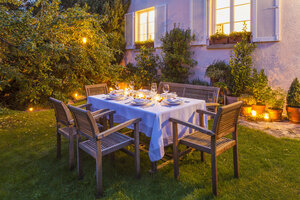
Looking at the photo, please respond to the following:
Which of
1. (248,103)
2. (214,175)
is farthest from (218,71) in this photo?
(214,175)

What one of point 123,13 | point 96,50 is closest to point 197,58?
point 96,50

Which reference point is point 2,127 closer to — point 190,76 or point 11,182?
point 11,182

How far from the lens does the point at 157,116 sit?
2.42 meters

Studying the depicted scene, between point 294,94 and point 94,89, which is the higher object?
point 94,89

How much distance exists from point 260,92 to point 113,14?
6.20m

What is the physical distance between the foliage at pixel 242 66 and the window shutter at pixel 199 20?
1270 millimetres

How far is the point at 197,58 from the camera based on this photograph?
6754 mm

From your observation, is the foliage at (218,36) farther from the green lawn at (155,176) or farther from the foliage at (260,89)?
the green lawn at (155,176)

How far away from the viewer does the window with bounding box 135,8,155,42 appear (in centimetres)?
840

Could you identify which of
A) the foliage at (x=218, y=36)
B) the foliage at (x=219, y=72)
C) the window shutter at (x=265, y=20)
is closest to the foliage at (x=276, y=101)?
the foliage at (x=219, y=72)

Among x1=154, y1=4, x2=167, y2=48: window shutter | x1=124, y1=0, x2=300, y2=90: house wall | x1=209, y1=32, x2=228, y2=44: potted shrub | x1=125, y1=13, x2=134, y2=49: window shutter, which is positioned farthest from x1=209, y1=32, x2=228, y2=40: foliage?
x1=125, y1=13, x2=134, y2=49: window shutter

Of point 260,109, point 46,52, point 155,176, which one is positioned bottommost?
point 155,176

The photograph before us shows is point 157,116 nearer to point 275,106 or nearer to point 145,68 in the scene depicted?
point 275,106

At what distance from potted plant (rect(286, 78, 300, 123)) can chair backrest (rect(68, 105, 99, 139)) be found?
446cm
